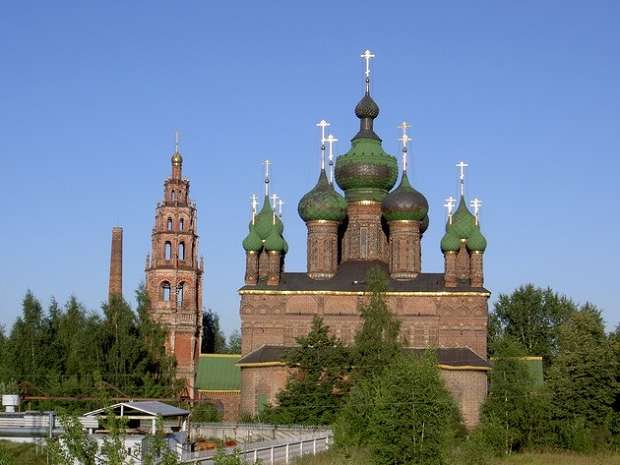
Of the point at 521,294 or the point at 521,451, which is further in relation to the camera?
the point at 521,294

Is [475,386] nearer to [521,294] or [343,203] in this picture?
[343,203]

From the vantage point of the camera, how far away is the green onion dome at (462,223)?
51469 mm

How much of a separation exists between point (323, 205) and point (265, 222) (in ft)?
9.74

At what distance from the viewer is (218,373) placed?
178 feet

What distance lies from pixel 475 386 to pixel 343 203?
9.85m

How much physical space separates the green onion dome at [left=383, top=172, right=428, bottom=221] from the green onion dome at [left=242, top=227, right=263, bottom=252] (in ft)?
18.3

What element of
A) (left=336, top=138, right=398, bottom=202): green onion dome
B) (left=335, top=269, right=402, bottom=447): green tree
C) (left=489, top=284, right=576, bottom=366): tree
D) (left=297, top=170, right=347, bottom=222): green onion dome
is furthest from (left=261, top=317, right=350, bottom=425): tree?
(left=489, top=284, right=576, bottom=366): tree

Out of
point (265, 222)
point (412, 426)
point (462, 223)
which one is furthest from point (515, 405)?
point (412, 426)

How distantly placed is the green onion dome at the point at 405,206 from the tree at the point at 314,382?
6173 mm

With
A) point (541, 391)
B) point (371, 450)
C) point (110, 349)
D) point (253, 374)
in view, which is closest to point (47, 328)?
point (110, 349)

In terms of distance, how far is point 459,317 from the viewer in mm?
49844

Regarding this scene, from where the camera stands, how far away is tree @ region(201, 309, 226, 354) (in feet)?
253

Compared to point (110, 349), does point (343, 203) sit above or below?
above

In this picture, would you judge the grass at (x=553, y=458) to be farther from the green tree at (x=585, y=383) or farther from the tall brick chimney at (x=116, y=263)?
the tall brick chimney at (x=116, y=263)
